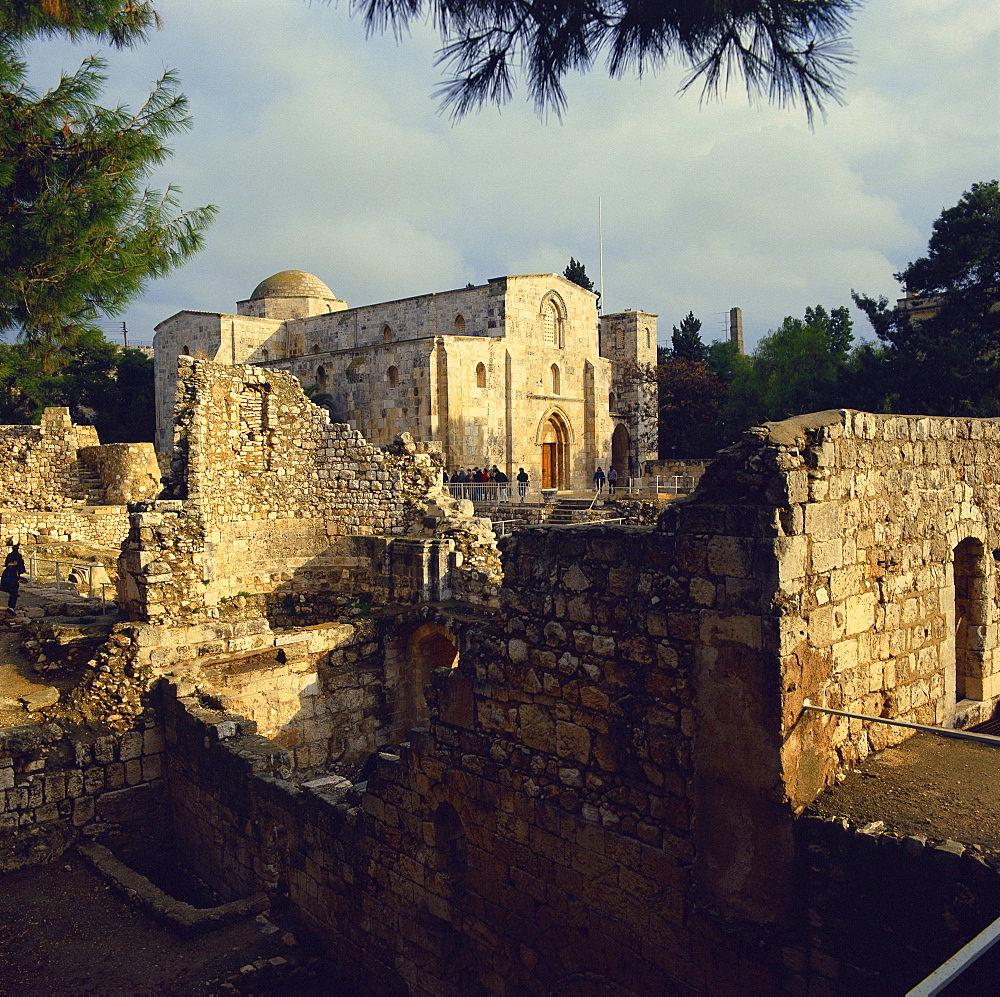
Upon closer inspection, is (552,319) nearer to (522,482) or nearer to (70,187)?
(522,482)

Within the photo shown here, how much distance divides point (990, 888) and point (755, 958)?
3.92ft

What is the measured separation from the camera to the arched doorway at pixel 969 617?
5926 millimetres

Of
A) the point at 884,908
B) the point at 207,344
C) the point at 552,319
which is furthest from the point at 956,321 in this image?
the point at 207,344

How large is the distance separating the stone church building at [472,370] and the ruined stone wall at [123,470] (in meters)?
5.14

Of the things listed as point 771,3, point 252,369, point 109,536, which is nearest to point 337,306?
point 109,536

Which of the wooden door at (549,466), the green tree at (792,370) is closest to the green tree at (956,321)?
the green tree at (792,370)

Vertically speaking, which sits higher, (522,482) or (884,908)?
(522,482)

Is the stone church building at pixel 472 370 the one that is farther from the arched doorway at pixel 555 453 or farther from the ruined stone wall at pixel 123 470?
the ruined stone wall at pixel 123 470

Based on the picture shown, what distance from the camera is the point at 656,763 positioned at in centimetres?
431

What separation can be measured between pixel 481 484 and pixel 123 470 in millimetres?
10623

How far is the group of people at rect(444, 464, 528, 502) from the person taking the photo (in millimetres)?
25422

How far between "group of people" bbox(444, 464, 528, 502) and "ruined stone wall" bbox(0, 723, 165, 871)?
1623cm

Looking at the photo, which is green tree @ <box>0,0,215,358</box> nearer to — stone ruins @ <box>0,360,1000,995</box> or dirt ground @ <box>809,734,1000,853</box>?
stone ruins @ <box>0,360,1000,995</box>

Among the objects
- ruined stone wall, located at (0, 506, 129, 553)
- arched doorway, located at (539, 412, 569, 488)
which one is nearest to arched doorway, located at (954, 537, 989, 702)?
ruined stone wall, located at (0, 506, 129, 553)
